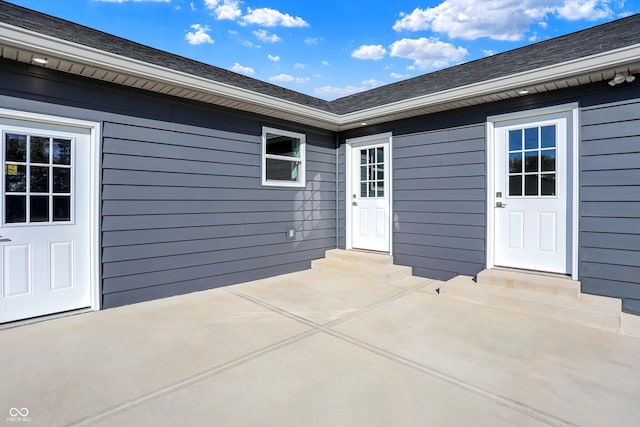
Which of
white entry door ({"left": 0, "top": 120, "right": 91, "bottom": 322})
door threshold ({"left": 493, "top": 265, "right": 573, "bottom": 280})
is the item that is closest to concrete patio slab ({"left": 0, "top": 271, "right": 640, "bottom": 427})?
white entry door ({"left": 0, "top": 120, "right": 91, "bottom": 322})

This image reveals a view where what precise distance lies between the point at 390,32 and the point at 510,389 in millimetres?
7888

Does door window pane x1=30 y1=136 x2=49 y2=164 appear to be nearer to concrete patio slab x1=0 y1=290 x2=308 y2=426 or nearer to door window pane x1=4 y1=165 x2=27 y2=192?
door window pane x1=4 y1=165 x2=27 y2=192

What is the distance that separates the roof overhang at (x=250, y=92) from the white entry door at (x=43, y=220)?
0.65 m

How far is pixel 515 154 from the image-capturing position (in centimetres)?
398

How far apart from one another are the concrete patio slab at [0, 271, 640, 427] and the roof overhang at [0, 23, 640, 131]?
228 centimetres

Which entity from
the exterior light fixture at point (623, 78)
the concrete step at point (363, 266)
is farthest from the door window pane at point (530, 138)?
the concrete step at point (363, 266)

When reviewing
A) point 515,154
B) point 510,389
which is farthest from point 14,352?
point 515,154

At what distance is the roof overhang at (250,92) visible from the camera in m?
2.73

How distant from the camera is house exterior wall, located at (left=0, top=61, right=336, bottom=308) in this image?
128 inches

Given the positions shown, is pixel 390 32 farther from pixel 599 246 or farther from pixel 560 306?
pixel 560 306

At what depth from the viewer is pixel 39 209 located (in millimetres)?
3045

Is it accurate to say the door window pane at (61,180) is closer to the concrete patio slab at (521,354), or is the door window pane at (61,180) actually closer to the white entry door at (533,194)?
the concrete patio slab at (521,354)

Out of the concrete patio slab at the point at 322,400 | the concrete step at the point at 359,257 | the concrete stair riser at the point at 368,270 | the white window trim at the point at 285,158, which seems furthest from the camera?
the concrete step at the point at 359,257

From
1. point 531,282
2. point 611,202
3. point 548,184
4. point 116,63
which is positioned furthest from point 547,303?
point 116,63
